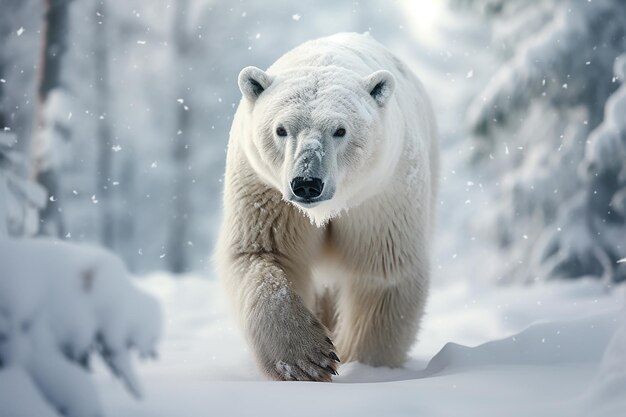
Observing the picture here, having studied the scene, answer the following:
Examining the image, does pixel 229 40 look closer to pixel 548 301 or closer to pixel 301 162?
pixel 548 301

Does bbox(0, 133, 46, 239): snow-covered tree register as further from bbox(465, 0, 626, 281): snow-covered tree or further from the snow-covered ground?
bbox(465, 0, 626, 281): snow-covered tree

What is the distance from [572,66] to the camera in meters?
9.08

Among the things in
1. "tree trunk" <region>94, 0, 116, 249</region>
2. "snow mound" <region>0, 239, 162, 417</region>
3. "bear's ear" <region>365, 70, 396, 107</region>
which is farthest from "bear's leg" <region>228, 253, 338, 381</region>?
"tree trunk" <region>94, 0, 116, 249</region>

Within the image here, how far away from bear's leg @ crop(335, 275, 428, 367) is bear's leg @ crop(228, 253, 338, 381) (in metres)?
0.69

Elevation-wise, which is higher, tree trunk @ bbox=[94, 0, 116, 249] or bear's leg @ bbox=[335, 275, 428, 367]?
tree trunk @ bbox=[94, 0, 116, 249]

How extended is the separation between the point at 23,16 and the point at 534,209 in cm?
662

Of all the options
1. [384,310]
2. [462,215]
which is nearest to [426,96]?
[384,310]

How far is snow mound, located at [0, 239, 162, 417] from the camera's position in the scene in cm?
233

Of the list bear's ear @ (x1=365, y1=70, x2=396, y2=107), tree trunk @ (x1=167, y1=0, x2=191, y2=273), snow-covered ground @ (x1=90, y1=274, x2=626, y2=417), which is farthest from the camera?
tree trunk @ (x1=167, y1=0, x2=191, y2=273)

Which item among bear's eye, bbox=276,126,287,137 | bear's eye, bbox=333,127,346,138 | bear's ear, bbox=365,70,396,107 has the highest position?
bear's ear, bbox=365,70,396,107

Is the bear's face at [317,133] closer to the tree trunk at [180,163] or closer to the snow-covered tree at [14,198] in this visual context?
the snow-covered tree at [14,198]

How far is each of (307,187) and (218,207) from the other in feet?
48.8

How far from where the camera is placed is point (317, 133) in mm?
3592

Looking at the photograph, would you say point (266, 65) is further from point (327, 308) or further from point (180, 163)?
point (327, 308)
